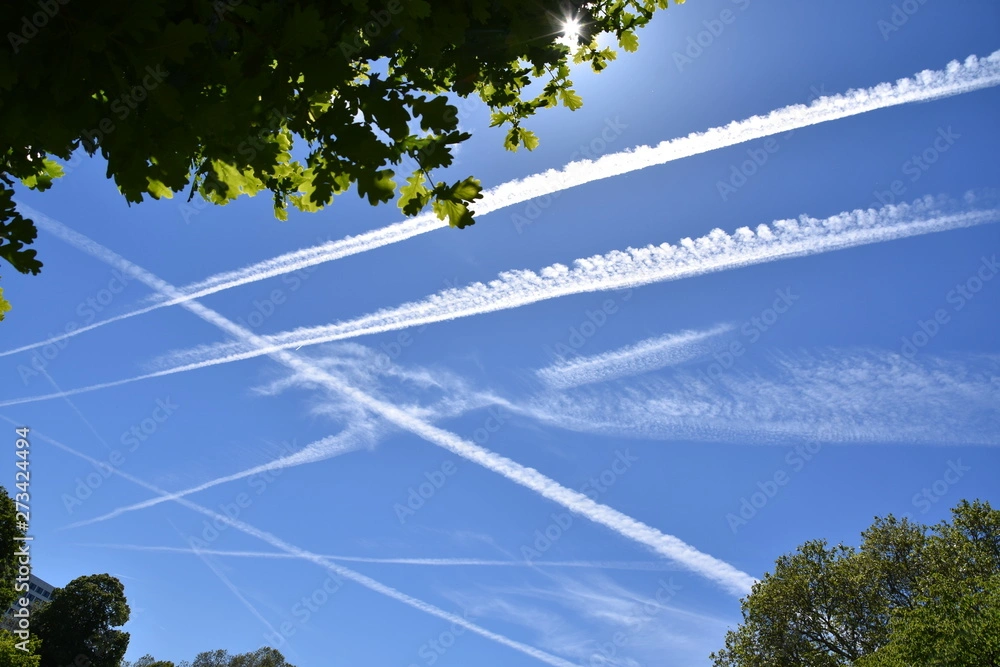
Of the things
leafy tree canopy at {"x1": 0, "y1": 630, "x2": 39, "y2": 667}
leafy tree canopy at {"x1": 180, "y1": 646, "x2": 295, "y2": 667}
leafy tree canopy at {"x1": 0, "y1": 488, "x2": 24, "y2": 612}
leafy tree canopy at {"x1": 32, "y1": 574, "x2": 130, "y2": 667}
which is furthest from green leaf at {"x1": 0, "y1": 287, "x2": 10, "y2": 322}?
leafy tree canopy at {"x1": 180, "y1": 646, "x2": 295, "y2": 667}

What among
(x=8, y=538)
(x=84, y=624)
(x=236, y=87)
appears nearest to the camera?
(x=236, y=87)

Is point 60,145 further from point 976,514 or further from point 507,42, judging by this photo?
point 976,514

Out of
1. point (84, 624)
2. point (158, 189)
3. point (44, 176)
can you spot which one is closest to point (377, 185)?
point (158, 189)

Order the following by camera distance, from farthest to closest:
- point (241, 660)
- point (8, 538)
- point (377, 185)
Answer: point (241, 660) < point (8, 538) < point (377, 185)

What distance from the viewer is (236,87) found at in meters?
2.84

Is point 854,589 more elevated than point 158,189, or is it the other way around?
point 854,589

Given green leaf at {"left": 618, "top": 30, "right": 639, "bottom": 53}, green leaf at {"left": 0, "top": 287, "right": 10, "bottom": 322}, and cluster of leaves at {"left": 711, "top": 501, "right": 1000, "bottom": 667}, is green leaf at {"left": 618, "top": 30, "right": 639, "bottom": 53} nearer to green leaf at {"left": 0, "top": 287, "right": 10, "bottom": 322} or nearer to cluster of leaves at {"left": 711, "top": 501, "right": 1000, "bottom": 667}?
green leaf at {"left": 0, "top": 287, "right": 10, "bottom": 322}

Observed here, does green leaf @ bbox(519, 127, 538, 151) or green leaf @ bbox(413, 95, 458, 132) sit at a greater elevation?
green leaf @ bbox(519, 127, 538, 151)

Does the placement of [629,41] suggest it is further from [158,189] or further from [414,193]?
[158,189]

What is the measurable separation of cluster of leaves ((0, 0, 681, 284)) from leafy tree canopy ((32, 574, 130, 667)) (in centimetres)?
5135

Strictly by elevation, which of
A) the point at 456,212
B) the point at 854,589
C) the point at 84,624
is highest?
the point at 854,589

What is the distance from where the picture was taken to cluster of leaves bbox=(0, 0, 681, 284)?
8.38 feet

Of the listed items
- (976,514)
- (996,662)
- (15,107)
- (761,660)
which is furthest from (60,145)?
(976,514)

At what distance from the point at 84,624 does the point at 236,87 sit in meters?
53.7
